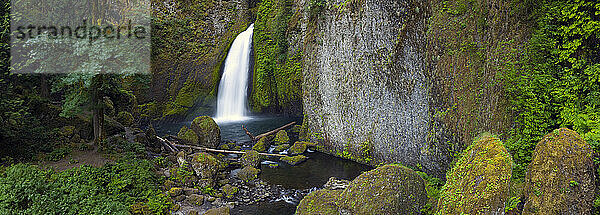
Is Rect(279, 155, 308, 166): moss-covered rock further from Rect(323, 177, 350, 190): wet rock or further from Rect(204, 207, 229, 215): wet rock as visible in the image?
Rect(204, 207, 229, 215): wet rock

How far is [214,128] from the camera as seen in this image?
15086 mm

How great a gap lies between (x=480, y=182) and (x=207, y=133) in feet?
39.8

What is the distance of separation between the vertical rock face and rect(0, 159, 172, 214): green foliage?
6.99m

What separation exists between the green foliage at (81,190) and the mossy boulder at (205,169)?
1.24 meters

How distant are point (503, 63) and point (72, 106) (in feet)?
35.1

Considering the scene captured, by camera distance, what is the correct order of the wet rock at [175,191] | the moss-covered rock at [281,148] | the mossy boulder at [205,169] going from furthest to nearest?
1. the moss-covered rock at [281,148]
2. the mossy boulder at [205,169]
3. the wet rock at [175,191]

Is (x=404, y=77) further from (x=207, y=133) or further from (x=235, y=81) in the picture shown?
(x=235, y=81)

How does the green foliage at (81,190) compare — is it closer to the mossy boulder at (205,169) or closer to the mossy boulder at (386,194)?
the mossy boulder at (205,169)

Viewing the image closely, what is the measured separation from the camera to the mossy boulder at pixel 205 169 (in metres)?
10.4

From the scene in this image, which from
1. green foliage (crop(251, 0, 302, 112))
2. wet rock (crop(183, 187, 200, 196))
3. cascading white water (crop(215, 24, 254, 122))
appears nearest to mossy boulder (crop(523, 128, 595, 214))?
wet rock (crop(183, 187, 200, 196))

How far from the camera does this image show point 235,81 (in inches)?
882

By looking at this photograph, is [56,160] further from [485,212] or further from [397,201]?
[485,212]

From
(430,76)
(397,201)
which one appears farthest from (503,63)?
(397,201)

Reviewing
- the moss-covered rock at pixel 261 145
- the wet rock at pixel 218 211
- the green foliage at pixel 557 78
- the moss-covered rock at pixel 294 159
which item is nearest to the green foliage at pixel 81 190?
the wet rock at pixel 218 211
